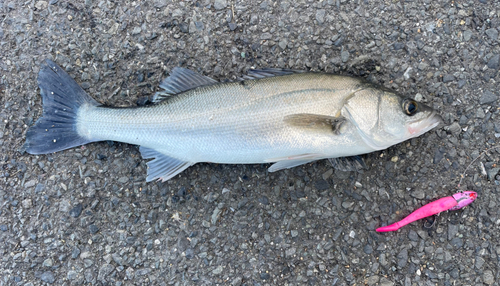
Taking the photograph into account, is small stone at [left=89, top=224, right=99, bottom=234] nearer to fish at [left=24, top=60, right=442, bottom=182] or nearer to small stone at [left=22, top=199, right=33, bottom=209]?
small stone at [left=22, top=199, right=33, bottom=209]

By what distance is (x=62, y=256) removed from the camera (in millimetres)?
3236

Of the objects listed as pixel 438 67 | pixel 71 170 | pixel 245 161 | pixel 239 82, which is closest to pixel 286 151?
pixel 245 161

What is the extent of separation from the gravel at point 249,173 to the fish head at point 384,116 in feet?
1.34

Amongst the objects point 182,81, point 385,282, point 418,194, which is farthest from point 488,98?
point 182,81

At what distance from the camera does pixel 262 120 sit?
277 cm

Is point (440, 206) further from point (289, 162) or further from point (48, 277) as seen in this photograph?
point (48, 277)

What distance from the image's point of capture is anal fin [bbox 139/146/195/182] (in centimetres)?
308

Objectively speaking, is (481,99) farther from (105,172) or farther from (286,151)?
(105,172)

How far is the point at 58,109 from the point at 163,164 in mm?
1194

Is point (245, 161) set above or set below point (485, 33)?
below

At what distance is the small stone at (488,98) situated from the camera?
3109 millimetres

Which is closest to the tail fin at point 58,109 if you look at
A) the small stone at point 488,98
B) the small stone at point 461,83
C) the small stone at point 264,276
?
the small stone at point 264,276

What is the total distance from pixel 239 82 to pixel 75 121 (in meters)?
Result: 1.69

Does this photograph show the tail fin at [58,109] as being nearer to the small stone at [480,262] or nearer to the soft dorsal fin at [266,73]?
the soft dorsal fin at [266,73]
